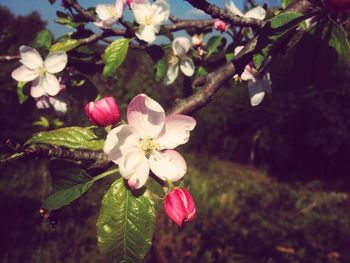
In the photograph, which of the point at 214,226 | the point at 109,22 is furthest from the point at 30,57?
the point at 214,226

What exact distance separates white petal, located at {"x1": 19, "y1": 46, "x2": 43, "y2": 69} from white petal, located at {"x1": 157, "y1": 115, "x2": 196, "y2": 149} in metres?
0.79

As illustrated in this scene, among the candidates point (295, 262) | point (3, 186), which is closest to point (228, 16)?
point (295, 262)

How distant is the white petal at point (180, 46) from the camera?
5.37 ft

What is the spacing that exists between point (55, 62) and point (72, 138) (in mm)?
648

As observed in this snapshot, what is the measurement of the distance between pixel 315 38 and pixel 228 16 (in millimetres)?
211

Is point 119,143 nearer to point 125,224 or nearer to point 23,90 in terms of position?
point 125,224

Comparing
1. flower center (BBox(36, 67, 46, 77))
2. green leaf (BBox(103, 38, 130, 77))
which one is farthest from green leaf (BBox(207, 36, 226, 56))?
flower center (BBox(36, 67, 46, 77))

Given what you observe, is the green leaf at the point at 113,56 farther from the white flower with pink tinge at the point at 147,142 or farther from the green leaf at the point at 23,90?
the white flower with pink tinge at the point at 147,142

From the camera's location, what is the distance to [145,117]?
85 centimetres

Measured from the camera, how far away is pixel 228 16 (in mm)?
805

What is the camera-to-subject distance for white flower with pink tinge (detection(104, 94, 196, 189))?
2.53 feet

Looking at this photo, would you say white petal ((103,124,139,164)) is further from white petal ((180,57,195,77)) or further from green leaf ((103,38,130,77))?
white petal ((180,57,195,77))

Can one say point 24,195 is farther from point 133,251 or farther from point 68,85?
point 133,251

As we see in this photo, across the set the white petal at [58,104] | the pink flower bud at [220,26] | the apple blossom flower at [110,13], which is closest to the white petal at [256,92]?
the apple blossom flower at [110,13]
